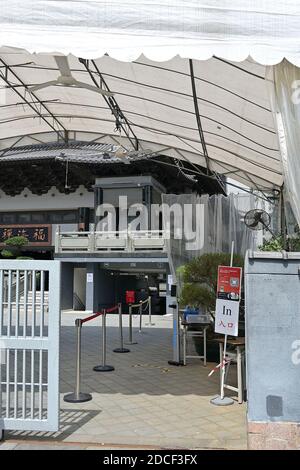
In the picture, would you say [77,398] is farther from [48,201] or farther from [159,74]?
[48,201]

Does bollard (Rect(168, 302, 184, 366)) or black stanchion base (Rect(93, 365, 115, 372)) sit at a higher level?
bollard (Rect(168, 302, 184, 366))

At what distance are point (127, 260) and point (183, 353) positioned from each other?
11155 millimetres

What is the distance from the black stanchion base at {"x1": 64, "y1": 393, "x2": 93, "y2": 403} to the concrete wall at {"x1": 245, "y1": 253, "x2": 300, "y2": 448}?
2.38m

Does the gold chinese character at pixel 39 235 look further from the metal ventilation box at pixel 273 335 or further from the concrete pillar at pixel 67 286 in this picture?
the metal ventilation box at pixel 273 335

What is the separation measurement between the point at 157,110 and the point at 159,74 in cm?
160

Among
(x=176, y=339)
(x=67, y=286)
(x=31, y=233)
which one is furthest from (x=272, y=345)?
(x=31, y=233)

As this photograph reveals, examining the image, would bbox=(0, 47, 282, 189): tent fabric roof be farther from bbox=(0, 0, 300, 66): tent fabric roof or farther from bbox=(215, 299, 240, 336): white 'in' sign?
bbox=(215, 299, 240, 336): white 'in' sign

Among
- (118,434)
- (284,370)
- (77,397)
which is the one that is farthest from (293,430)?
(77,397)

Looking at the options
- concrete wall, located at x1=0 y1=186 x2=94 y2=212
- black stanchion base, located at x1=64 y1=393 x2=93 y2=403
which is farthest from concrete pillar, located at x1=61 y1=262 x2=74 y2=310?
black stanchion base, located at x1=64 y1=393 x2=93 y2=403

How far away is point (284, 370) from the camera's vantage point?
3641 millimetres

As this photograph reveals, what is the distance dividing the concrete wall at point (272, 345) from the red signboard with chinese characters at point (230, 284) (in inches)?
74.1

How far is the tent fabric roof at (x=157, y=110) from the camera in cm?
629

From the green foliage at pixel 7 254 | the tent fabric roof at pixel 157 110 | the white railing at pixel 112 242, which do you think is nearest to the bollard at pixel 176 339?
the tent fabric roof at pixel 157 110

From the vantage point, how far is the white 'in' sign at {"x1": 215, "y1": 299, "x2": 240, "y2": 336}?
5453 mm
